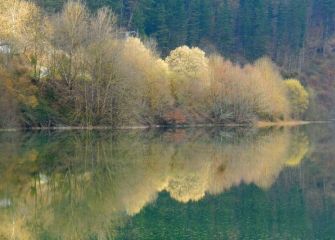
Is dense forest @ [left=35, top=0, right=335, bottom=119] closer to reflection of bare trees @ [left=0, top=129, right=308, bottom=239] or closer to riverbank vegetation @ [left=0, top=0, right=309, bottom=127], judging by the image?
riverbank vegetation @ [left=0, top=0, right=309, bottom=127]

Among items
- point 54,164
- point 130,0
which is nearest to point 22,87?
point 54,164

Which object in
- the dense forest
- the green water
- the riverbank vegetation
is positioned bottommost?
the green water

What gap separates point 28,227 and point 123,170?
13.8m

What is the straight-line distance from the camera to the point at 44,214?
2256 cm

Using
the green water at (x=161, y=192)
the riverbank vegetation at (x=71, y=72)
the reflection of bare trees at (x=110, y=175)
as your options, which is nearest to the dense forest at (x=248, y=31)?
the riverbank vegetation at (x=71, y=72)

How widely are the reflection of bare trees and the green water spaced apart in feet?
0.18

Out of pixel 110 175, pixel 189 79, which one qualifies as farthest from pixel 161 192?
pixel 189 79

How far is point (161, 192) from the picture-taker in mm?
27828

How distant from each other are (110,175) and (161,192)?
17.6ft

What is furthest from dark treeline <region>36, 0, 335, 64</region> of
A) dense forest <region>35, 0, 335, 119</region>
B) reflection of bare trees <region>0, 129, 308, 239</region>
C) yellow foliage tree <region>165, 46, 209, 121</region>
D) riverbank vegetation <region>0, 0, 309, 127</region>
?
reflection of bare trees <region>0, 129, 308, 239</region>

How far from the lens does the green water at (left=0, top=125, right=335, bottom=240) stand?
67.5 ft

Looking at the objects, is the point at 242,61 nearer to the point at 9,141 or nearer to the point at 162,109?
the point at 162,109

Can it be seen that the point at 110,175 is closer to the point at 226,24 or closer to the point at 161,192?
the point at 161,192

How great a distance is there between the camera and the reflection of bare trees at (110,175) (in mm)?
22344
